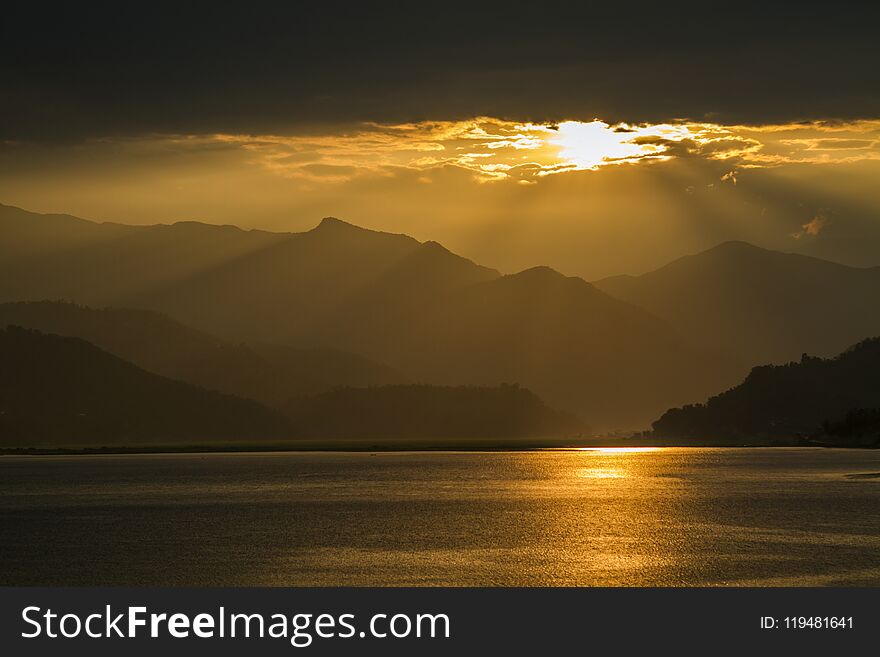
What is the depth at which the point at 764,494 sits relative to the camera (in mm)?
165875

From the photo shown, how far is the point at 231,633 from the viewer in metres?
60.8

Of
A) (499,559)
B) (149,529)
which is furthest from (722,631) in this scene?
(149,529)

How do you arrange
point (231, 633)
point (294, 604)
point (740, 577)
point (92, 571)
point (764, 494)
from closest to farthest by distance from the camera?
1. point (231, 633)
2. point (294, 604)
3. point (740, 577)
4. point (92, 571)
5. point (764, 494)

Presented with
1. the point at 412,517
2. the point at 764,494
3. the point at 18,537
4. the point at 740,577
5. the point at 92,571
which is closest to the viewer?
the point at 740,577

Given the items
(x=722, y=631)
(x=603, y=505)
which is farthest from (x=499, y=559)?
(x=603, y=505)

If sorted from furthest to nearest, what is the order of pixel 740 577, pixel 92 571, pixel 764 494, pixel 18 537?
pixel 764 494 → pixel 18 537 → pixel 92 571 → pixel 740 577

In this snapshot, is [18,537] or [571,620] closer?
[571,620]

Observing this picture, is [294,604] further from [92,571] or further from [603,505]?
[603,505]

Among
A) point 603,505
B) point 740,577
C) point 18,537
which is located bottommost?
point 740,577

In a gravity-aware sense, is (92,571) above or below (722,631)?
above

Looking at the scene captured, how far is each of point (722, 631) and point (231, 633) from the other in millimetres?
23057

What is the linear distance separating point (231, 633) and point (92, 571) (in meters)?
27.8

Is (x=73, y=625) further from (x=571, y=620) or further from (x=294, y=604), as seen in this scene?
(x=571, y=620)

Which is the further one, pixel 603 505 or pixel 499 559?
pixel 603 505
